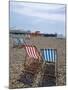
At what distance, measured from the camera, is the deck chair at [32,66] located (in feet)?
7.47

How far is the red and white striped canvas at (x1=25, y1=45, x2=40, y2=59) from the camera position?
2.28 metres

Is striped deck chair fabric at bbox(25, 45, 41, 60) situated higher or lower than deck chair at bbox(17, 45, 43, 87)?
higher

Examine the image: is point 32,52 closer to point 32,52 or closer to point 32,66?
point 32,52

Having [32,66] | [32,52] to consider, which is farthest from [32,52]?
[32,66]

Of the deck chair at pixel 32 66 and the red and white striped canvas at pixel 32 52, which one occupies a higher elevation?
the red and white striped canvas at pixel 32 52

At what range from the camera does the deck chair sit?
228cm

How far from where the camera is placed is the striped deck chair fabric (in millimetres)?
2279

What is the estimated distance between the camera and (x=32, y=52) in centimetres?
230

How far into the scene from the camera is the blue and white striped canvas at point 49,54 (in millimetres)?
2312

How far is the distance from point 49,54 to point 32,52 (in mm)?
138

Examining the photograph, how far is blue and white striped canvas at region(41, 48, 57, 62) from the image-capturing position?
7.59ft

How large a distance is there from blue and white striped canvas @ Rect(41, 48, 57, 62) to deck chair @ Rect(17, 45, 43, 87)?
40mm

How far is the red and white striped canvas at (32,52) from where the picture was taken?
2.28 metres

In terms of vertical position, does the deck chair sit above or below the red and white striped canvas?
below
